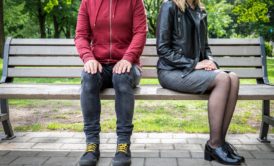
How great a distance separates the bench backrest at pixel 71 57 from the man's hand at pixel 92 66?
105 cm

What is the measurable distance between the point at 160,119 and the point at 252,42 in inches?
68.3

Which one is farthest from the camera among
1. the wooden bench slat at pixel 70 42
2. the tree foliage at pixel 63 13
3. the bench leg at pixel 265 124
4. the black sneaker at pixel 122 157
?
the tree foliage at pixel 63 13

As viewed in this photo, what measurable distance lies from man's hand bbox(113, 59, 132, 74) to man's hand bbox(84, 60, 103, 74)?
Answer: 14cm

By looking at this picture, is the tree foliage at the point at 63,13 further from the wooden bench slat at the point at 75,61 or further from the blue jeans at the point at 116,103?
the blue jeans at the point at 116,103

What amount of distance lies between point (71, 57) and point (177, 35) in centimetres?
141

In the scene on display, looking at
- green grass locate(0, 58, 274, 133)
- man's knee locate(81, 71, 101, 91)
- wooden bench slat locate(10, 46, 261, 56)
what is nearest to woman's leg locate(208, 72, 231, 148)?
man's knee locate(81, 71, 101, 91)

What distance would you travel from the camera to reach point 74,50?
15.5 feet

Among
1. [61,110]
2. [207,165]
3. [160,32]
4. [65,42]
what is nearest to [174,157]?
[207,165]

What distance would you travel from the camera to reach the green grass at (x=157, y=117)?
17.1 feet

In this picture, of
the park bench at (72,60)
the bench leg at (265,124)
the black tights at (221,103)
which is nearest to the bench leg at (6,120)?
the park bench at (72,60)

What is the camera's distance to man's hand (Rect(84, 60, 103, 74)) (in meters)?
3.48

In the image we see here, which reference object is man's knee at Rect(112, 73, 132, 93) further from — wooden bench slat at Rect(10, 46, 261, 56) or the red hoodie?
wooden bench slat at Rect(10, 46, 261, 56)

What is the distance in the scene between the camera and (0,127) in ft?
17.6

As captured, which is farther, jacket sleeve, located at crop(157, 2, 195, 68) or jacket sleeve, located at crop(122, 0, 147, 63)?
jacket sleeve, located at crop(157, 2, 195, 68)
